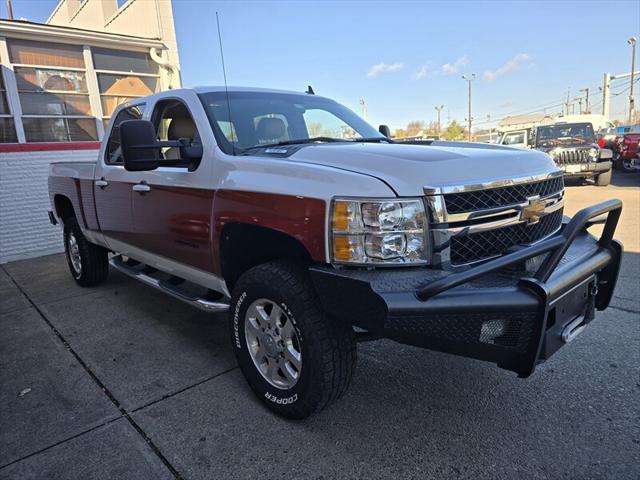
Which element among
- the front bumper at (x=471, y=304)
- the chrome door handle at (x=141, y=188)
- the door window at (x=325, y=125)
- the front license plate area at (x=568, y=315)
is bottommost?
the front license plate area at (x=568, y=315)

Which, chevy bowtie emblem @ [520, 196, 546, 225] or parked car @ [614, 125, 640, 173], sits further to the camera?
parked car @ [614, 125, 640, 173]

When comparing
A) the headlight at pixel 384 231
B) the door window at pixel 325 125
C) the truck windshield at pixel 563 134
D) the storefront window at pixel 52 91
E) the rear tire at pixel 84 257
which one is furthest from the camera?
the truck windshield at pixel 563 134

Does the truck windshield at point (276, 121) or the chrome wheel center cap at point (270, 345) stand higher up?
the truck windshield at point (276, 121)

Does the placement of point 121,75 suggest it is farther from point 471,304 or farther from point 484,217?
point 471,304

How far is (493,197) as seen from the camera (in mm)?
2229

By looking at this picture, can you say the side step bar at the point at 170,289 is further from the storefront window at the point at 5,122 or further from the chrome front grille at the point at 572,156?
the chrome front grille at the point at 572,156

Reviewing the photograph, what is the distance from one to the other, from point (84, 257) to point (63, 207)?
2.55ft

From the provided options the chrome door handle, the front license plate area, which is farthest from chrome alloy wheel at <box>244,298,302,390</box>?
the chrome door handle

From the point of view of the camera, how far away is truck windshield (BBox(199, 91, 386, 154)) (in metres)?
3.04

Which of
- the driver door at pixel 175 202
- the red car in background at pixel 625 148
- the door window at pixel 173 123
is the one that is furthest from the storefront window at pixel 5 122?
the red car in background at pixel 625 148

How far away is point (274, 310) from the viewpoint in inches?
98.6

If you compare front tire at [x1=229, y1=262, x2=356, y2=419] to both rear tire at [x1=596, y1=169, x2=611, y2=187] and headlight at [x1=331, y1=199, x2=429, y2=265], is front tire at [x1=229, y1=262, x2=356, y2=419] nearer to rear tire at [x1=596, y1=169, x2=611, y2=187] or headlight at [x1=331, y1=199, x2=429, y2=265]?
headlight at [x1=331, y1=199, x2=429, y2=265]

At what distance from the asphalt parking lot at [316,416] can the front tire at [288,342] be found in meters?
0.20

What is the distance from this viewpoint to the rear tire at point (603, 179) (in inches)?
498
